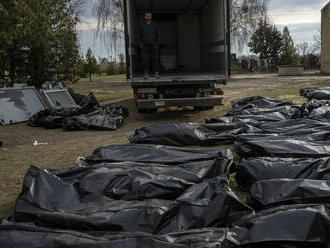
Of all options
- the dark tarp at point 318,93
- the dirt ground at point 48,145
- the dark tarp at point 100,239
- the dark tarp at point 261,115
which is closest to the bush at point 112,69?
the dirt ground at point 48,145

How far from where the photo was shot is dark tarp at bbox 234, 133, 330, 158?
174 inches

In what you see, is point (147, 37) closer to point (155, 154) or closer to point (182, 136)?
point (182, 136)

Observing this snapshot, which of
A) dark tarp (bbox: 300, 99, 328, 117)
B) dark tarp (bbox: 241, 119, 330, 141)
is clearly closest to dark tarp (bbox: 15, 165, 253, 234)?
dark tarp (bbox: 241, 119, 330, 141)

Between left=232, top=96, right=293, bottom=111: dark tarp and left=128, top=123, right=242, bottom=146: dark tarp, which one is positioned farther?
left=232, top=96, right=293, bottom=111: dark tarp

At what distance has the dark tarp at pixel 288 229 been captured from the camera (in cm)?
236

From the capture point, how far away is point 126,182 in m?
3.57

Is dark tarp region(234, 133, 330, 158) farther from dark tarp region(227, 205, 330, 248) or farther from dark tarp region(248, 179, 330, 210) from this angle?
dark tarp region(227, 205, 330, 248)

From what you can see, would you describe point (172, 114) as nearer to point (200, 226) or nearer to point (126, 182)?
point (126, 182)

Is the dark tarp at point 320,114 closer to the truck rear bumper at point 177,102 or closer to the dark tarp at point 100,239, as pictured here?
the truck rear bumper at point 177,102

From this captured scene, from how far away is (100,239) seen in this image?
2383 millimetres

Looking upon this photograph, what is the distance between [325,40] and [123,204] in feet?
97.5

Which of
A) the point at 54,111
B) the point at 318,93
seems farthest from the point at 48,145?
the point at 318,93

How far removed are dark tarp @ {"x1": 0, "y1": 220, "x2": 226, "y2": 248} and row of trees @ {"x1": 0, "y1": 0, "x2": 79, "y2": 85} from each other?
8.15 m

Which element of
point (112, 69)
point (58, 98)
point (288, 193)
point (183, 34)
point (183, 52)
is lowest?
point (288, 193)
